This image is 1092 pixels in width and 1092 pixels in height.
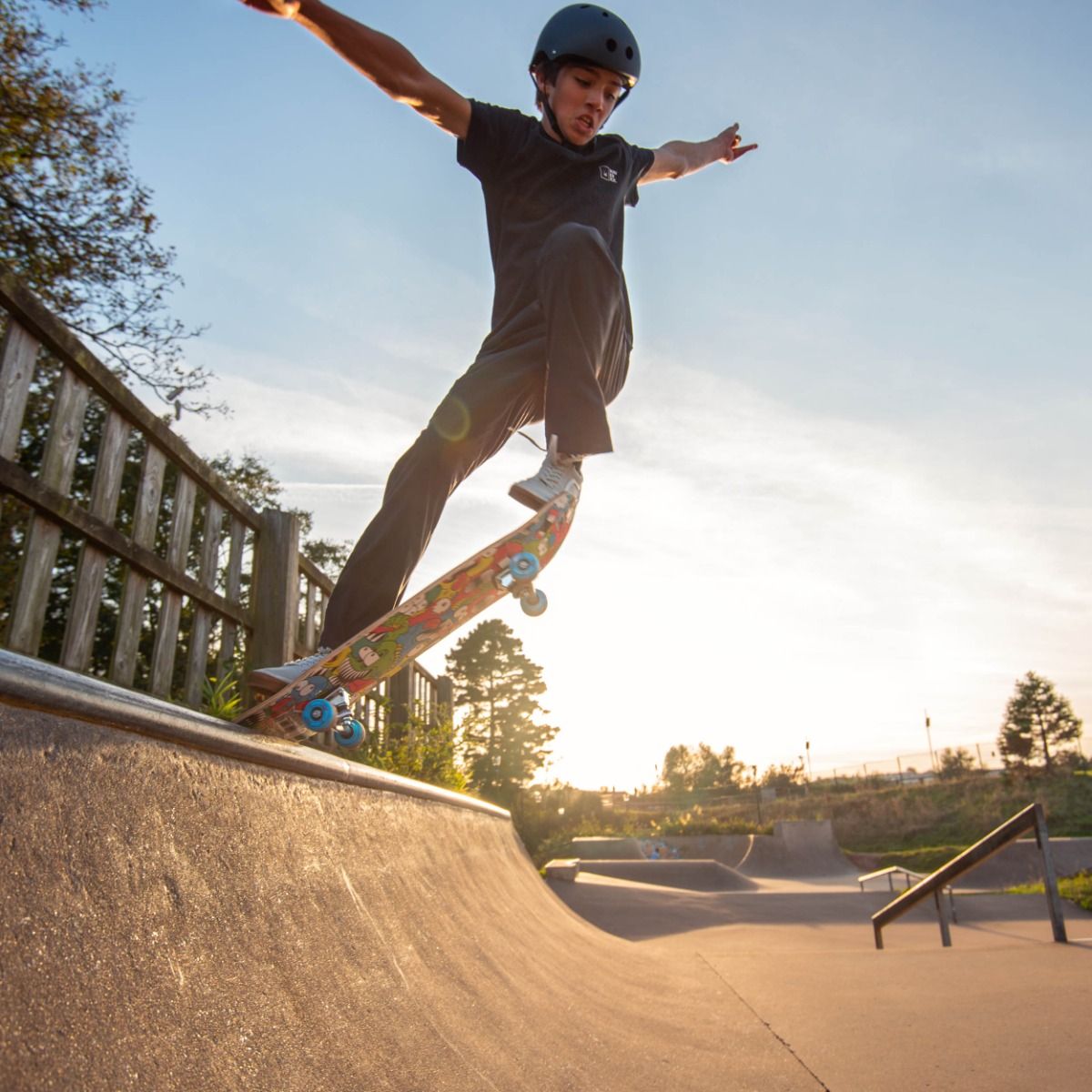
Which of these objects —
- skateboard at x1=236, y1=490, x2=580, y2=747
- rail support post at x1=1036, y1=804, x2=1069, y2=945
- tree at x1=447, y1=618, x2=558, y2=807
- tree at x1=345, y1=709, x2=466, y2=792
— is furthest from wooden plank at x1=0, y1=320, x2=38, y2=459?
tree at x1=447, y1=618, x2=558, y2=807

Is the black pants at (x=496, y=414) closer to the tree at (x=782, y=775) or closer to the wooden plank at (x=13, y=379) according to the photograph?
the wooden plank at (x=13, y=379)

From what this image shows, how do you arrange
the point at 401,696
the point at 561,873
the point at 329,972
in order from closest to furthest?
the point at 329,972 → the point at 401,696 → the point at 561,873

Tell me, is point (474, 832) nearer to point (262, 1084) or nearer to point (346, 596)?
point (346, 596)

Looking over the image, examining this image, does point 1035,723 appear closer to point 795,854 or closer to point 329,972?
point 795,854

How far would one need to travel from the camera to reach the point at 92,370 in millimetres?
3047

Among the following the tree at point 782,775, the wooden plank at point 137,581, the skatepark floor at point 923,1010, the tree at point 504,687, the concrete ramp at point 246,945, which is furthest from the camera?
the tree at point 782,775

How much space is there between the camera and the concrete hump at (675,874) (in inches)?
664

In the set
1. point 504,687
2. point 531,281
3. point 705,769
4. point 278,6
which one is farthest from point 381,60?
point 705,769

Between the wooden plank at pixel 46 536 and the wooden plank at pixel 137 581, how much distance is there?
0.38 meters

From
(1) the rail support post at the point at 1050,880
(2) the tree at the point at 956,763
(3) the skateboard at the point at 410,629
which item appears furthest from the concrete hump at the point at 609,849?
(2) the tree at the point at 956,763

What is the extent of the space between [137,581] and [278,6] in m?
2.11

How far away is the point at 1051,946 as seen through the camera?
4.45 metres

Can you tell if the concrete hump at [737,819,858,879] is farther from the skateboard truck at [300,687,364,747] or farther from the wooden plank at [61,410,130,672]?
the skateboard truck at [300,687,364,747]

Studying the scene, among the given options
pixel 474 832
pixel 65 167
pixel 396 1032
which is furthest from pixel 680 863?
pixel 396 1032
